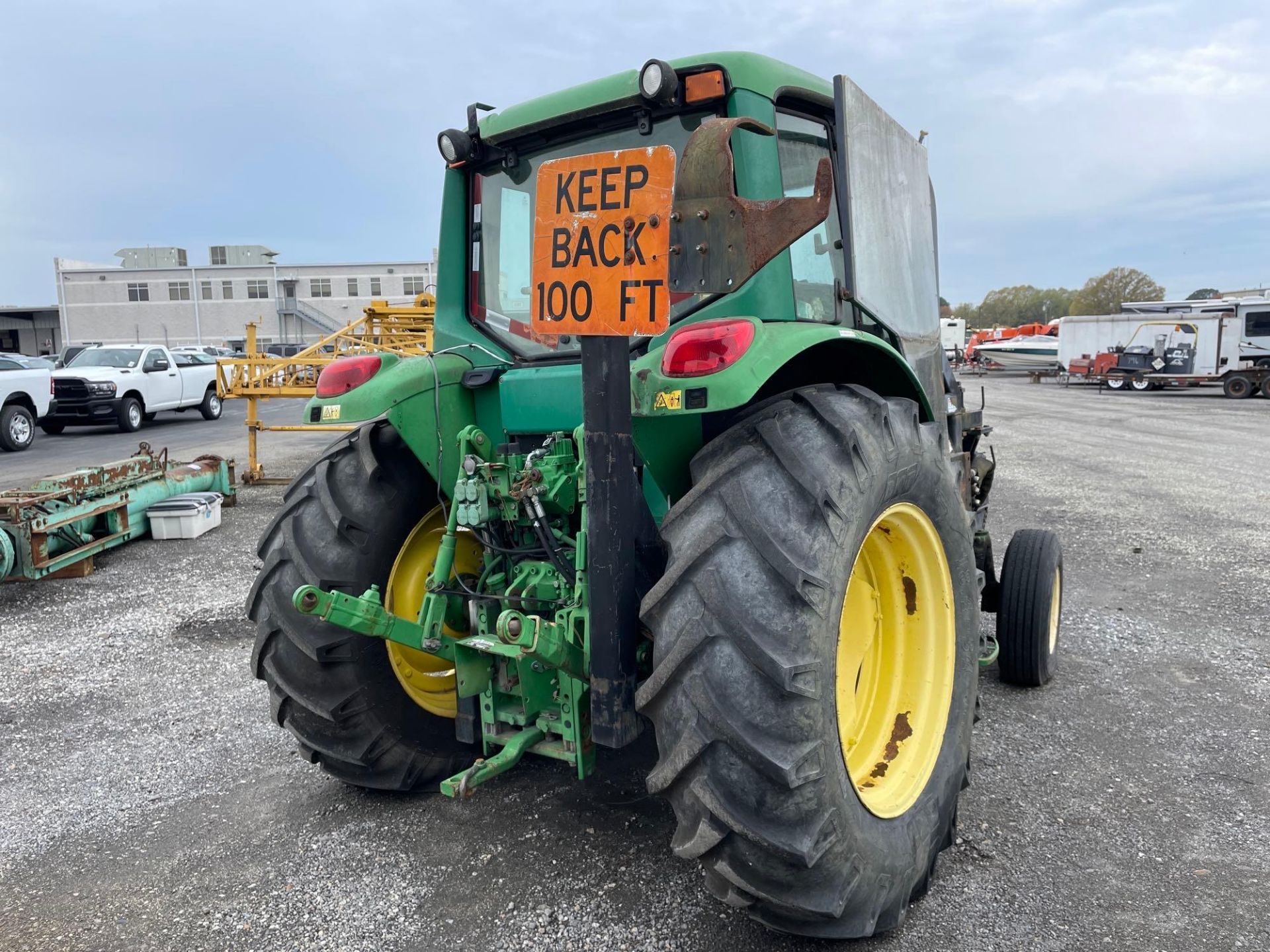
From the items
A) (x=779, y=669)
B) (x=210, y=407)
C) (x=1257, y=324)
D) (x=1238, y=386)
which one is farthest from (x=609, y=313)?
(x=1257, y=324)

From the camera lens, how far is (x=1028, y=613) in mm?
4234

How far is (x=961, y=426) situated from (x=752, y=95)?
8.73 feet

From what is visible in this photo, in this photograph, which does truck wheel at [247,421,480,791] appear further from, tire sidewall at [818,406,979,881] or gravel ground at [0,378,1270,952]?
tire sidewall at [818,406,979,881]

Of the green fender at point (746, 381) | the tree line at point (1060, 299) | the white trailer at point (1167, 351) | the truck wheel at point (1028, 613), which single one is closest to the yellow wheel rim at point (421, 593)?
the green fender at point (746, 381)

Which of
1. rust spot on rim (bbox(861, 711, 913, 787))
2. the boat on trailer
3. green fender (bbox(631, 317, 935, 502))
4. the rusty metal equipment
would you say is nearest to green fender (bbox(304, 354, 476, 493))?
green fender (bbox(631, 317, 935, 502))

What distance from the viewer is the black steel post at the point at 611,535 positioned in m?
2.21

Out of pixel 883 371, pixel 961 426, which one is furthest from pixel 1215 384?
pixel 883 371

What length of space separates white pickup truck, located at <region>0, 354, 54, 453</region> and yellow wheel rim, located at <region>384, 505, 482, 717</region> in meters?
16.3

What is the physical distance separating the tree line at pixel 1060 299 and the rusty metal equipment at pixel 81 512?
6059 centimetres

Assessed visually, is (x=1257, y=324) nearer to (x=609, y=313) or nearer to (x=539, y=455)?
(x=539, y=455)

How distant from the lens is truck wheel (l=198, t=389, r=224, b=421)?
73.4 feet

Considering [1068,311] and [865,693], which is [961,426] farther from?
[1068,311]

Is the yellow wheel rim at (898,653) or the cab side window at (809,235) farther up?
the cab side window at (809,235)

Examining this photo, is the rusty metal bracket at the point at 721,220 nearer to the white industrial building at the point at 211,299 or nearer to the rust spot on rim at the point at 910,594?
the rust spot on rim at the point at 910,594
